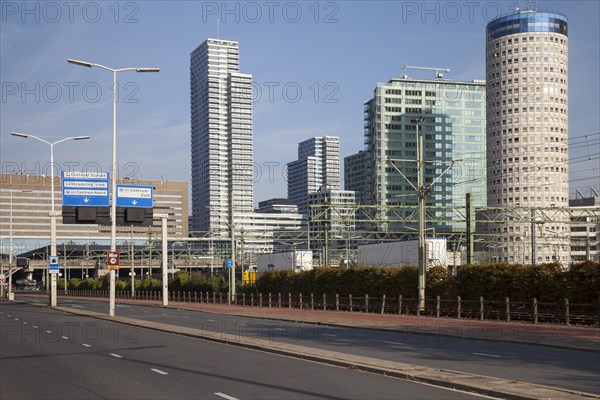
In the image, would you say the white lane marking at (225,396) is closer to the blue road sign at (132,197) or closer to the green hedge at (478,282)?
the green hedge at (478,282)

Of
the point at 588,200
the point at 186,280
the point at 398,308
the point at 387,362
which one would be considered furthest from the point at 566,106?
the point at 387,362

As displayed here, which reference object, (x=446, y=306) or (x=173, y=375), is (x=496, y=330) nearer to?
(x=446, y=306)

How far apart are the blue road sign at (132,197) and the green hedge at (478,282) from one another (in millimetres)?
15206

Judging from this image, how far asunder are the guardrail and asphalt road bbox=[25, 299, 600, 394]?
8077 mm

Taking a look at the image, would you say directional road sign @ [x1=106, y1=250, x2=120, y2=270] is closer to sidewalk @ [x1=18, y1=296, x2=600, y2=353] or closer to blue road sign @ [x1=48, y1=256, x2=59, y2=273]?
sidewalk @ [x1=18, y1=296, x2=600, y2=353]

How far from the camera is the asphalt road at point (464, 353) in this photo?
16.7 meters

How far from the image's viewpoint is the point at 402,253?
7269cm

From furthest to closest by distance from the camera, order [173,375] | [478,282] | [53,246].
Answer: [53,246]
[478,282]
[173,375]

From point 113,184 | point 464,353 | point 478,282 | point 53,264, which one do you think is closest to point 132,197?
point 113,184

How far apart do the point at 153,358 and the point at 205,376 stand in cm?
448

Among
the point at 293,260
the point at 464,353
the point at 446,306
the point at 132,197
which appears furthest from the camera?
the point at 293,260

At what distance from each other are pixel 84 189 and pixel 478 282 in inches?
982

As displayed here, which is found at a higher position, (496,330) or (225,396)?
(225,396)

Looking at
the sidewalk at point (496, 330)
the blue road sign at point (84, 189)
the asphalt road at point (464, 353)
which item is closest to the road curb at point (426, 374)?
the asphalt road at point (464, 353)
